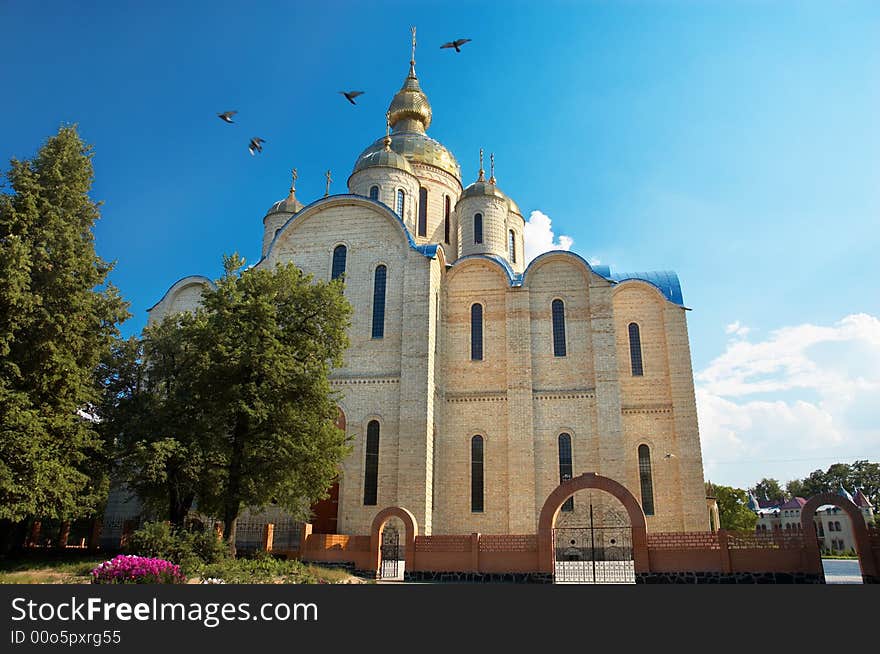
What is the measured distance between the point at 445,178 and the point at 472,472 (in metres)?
13.2

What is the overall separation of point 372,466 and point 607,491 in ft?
24.1

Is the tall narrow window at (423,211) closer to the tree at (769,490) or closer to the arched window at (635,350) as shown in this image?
the arched window at (635,350)

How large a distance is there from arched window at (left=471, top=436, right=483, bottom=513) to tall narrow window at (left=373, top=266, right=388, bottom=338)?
4468 mm

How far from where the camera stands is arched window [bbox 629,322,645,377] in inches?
824

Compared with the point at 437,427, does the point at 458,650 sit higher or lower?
lower

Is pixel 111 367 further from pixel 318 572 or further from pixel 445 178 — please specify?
pixel 445 178

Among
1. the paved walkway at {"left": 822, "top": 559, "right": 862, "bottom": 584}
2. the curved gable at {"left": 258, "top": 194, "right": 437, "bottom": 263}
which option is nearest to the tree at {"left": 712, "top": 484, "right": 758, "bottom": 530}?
the paved walkway at {"left": 822, "top": 559, "right": 862, "bottom": 584}

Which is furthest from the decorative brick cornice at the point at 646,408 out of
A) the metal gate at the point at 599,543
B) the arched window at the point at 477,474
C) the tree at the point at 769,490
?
the tree at the point at 769,490

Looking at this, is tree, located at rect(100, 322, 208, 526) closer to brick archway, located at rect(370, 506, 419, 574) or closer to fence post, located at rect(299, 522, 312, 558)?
fence post, located at rect(299, 522, 312, 558)

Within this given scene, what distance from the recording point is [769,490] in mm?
78562

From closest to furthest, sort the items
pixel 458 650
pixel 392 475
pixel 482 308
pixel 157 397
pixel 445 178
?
1. pixel 458 650
2. pixel 157 397
3. pixel 392 475
4. pixel 482 308
5. pixel 445 178

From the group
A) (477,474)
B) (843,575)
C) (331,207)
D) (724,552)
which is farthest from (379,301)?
(843,575)

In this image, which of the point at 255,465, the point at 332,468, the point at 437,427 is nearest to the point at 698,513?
the point at 437,427

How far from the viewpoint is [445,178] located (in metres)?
27.4
